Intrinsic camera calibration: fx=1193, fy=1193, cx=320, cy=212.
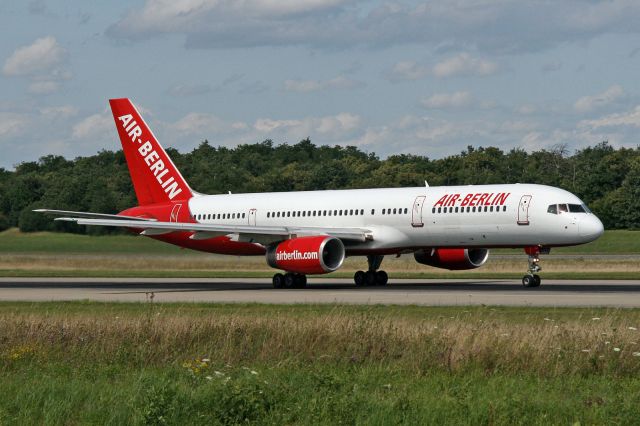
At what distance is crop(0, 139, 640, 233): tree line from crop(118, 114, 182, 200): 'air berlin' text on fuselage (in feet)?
55.1

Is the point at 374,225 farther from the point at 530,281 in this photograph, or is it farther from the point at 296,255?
the point at 530,281

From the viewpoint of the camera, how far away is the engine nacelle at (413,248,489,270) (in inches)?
1873

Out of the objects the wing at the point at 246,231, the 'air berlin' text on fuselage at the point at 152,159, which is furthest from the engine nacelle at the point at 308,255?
the 'air berlin' text on fuselage at the point at 152,159

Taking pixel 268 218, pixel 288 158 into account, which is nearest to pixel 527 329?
pixel 268 218

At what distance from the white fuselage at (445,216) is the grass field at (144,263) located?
23.8 feet

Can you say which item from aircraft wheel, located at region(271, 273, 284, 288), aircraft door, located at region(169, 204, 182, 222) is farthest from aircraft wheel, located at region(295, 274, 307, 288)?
aircraft door, located at region(169, 204, 182, 222)

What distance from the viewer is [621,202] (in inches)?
3984

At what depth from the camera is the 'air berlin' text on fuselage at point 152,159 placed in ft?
179

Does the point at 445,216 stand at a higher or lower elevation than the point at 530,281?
higher

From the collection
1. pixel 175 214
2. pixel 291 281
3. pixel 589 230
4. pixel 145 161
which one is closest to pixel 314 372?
pixel 589 230

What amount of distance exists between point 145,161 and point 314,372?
38651 millimetres

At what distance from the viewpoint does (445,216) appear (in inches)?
1747

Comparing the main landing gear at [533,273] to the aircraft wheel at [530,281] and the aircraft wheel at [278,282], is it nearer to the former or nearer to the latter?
the aircraft wheel at [530,281]

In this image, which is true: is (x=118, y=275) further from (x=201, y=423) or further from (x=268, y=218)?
(x=201, y=423)
